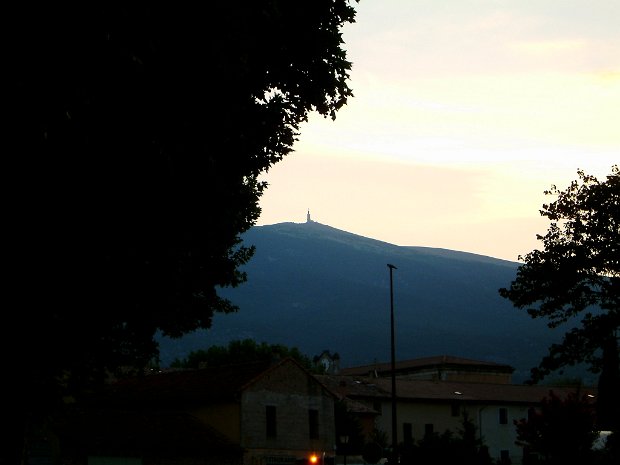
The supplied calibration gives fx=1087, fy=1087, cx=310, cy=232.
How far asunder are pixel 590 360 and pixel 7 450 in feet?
82.3

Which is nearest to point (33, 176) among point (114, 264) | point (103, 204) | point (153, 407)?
point (103, 204)

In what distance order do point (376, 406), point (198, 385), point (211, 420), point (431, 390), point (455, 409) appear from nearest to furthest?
1. point (211, 420)
2. point (198, 385)
3. point (376, 406)
4. point (455, 409)
5. point (431, 390)

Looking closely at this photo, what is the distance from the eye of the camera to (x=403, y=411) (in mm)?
93562

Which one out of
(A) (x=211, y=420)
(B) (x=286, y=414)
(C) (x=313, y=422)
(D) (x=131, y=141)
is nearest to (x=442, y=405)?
(C) (x=313, y=422)

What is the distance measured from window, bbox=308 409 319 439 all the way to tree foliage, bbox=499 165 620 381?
32.4 meters

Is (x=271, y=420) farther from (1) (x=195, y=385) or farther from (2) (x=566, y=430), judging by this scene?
(2) (x=566, y=430)

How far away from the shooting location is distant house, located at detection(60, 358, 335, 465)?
195ft

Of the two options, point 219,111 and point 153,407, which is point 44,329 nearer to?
point 219,111

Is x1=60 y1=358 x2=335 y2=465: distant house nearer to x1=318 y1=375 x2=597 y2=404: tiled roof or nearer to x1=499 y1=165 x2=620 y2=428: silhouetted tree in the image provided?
x1=318 y1=375 x2=597 y2=404: tiled roof

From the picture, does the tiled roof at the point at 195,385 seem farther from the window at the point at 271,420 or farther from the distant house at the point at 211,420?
the window at the point at 271,420

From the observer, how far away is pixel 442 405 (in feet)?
316

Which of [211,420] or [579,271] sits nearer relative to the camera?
[579,271]

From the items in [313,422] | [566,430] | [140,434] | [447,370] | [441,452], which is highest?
[447,370]

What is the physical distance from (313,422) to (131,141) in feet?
186
